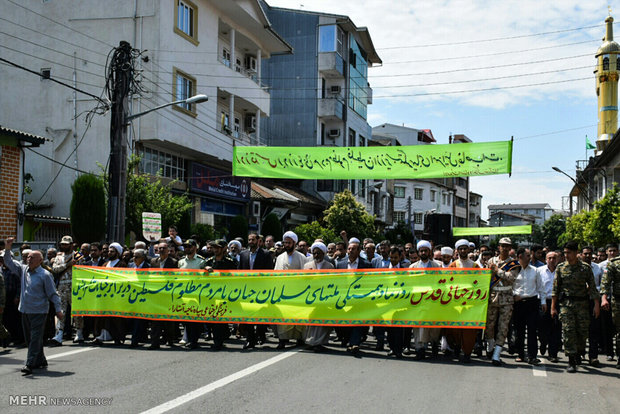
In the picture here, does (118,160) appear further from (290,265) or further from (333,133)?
(333,133)

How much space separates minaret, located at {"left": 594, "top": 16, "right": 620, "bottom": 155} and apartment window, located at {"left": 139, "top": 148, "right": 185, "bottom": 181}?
3919 centimetres

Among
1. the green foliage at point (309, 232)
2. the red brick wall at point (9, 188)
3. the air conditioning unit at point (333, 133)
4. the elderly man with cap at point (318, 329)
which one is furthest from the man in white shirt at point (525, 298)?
the air conditioning unit at point (333, 133)

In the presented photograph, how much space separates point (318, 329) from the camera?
991 cm

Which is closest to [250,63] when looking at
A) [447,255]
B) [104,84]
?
[104,84]

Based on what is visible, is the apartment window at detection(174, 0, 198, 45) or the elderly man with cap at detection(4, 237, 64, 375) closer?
the elderly man with cap at detection(4, 237, 64, 375)

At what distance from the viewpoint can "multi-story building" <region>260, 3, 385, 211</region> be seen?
42.8 metres

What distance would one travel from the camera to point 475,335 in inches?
364

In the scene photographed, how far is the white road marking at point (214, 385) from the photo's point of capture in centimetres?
626

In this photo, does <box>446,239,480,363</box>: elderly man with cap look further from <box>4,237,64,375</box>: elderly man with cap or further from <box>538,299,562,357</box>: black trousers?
<box>4,237,64,375</box>: elderly man with cap

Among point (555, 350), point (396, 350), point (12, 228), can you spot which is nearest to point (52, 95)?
point (12, 228)

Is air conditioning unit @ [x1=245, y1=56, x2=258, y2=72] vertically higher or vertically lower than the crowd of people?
higher

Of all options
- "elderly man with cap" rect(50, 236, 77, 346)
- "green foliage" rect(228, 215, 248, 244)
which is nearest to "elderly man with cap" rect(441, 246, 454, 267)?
"elderly man with cap" rect(50, 236, 77, 346)

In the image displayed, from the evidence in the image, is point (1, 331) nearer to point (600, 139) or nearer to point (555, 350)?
point (555, 350)

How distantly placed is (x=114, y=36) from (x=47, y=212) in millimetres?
7699
